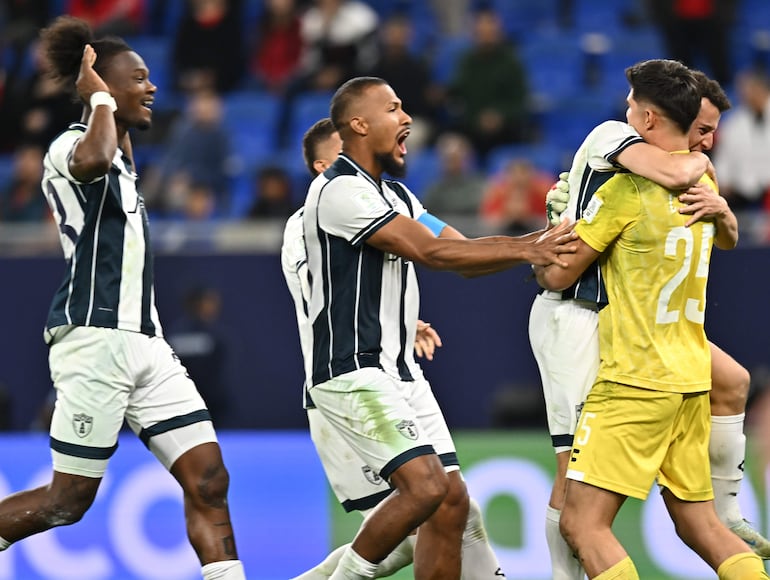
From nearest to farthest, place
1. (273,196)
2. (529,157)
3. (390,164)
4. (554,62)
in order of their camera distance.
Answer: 1. (390,164)
2. (273,196)
3. (529,157)
4. (554,62)

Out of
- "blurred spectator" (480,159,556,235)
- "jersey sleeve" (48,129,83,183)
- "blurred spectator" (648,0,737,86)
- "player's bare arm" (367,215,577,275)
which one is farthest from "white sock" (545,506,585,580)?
"blurred spectator" (648,0,737,86)

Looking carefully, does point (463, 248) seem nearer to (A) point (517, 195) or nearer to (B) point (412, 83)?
(A) point (517, 195)

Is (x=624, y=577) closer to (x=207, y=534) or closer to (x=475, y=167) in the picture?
(x=207, y=534)

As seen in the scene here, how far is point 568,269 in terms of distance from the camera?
553cm

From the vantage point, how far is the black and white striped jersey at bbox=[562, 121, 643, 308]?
5.48 meters

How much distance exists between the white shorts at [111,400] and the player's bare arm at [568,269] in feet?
5.51

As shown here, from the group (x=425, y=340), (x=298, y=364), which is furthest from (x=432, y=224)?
(x=298, y=364)

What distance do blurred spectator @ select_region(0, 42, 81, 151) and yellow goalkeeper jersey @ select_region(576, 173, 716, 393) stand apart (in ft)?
25.7

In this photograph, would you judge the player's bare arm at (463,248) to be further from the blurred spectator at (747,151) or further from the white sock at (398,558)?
the blurred spectator at (747,151)

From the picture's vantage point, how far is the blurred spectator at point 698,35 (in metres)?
12.9

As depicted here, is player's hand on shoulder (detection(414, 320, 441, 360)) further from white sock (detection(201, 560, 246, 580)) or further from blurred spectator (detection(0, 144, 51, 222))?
blurred spectator (detection(0, 144, 51, 222))

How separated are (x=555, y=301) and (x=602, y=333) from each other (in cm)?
41

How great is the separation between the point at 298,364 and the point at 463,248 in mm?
4996

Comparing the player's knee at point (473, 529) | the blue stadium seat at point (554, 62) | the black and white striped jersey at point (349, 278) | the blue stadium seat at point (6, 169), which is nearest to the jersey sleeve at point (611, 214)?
the black and white striped jersey at point (349, 278)
